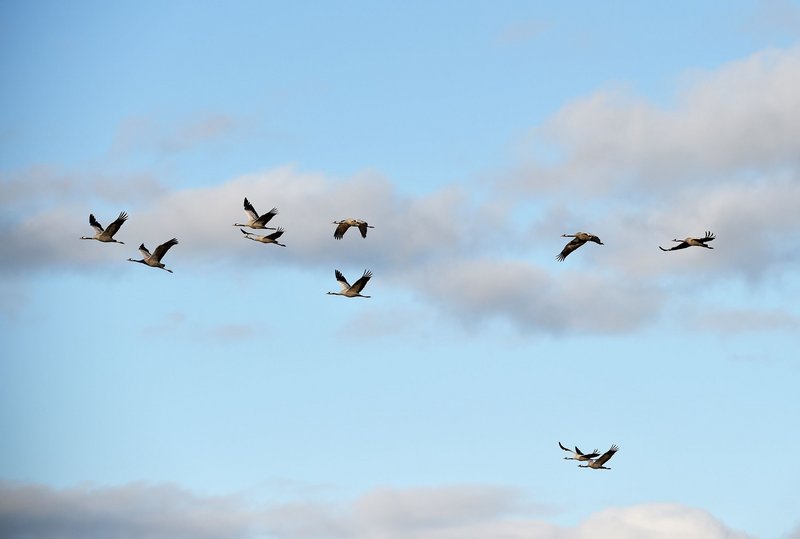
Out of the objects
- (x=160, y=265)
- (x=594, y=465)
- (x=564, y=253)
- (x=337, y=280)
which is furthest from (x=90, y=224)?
(x=594, y=465)

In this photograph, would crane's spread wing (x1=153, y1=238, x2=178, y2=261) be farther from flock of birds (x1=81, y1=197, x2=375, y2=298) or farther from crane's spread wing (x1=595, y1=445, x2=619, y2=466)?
crane's spread wing (x1=595, y1=445, x2=619, y2=466)

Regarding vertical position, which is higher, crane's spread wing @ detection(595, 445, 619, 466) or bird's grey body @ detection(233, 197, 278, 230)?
bird's grey body @ detection(233, 197, 278, 230)

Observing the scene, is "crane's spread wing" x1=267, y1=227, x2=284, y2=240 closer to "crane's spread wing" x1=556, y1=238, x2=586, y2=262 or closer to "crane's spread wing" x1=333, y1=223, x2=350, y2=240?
"crane's spread wing" x1=333, y1=223, x2=350, y2=240

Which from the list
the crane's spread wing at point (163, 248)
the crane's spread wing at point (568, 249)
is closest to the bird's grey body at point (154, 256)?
the crane's spread wing at point (163, 248)

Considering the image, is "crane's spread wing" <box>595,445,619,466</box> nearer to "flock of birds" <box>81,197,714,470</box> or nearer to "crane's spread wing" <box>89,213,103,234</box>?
"flock of birds" <box>81,197,714,470</box>

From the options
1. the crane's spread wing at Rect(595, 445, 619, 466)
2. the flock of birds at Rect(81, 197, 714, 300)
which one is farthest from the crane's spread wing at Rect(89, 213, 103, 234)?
the crane's spread wing at Rect(595, 445, 619, 466)

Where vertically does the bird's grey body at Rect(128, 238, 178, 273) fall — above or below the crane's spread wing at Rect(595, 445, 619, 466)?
above

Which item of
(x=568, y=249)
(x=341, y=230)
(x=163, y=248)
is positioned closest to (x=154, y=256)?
(x=163, y=248)

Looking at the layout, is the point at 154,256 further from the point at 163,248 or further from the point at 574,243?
the point at 574,243

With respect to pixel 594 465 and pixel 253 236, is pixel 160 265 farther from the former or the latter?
pixel 594 465

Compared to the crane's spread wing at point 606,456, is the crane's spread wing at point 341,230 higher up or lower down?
higher up

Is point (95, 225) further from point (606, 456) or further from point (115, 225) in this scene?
point (606, 456)

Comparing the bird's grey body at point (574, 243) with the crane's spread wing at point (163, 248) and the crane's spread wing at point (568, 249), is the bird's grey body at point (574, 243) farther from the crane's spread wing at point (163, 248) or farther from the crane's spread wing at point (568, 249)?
the crane's spread wing at point (163, 248)

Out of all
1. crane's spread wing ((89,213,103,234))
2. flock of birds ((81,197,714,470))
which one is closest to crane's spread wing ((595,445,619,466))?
flock of birds ((81,197,714,470))
